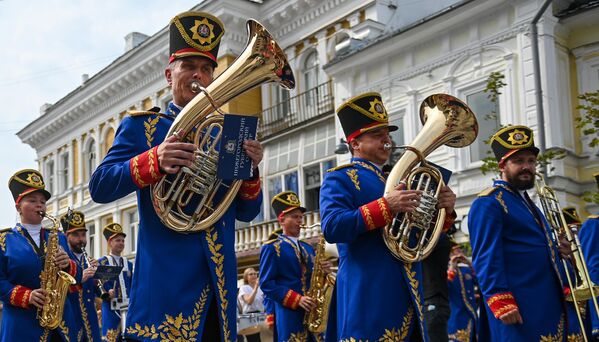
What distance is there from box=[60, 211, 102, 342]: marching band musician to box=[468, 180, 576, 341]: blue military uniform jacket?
4859 millimetres

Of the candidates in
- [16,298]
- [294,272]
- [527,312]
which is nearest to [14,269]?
[16,298]

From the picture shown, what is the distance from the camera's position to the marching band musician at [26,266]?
753 centimetres

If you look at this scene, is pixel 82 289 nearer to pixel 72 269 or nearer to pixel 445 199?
pixel 72 269

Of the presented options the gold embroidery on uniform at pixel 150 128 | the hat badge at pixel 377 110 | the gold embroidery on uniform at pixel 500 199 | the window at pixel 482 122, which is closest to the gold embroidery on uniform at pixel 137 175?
the gold embroidery on uniform at pixel 150 128

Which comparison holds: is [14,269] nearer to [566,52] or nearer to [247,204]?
[247,204]

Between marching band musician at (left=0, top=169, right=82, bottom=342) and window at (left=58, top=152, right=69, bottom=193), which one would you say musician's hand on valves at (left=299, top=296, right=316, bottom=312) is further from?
window at (left=58, top=152, right=69, bottom=193)

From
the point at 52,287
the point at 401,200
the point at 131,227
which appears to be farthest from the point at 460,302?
the point at 131,227

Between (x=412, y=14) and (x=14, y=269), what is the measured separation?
20.4 meters

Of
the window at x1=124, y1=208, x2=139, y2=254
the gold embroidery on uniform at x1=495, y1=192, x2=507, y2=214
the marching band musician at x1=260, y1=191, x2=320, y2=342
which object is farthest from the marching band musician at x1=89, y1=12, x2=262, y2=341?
the window at x1=124, y1=208, x2=139, y2=254

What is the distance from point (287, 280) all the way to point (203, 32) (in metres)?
5.64

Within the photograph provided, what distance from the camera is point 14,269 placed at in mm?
7719

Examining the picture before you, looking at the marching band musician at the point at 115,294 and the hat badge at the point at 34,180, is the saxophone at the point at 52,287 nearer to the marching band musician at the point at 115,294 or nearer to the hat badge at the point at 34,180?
the hat badge at the point at 34,180

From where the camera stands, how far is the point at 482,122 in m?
20.9

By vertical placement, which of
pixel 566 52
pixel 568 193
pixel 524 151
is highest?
pixel 566 52
